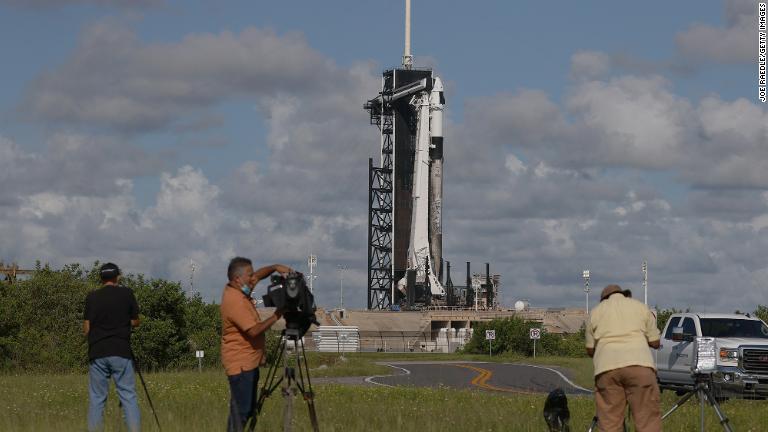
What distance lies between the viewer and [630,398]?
12516 mm

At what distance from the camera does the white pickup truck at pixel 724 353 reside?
1000 inches

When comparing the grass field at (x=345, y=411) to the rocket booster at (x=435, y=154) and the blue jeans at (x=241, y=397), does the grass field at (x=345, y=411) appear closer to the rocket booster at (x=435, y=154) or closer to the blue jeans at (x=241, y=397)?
the blue jeans at (x=241, y=397)

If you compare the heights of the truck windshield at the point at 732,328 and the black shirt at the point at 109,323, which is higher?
the truck windshield at the point at 732,328

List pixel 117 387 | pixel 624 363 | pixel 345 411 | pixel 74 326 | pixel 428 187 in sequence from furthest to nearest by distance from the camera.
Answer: pixel 428 187
pixel 74 326
pixel 345 411
pixel 117 387
pixel 624 363

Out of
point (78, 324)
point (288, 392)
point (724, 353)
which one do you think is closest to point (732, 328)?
point (724, 353)

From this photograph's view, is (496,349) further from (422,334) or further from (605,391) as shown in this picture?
(605,391)

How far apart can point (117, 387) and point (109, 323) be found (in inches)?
29.0

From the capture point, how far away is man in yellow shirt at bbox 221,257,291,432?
12508mm

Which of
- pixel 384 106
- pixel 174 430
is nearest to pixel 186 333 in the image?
pixel 174 430

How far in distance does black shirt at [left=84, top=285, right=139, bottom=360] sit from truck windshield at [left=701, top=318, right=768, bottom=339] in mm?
16431

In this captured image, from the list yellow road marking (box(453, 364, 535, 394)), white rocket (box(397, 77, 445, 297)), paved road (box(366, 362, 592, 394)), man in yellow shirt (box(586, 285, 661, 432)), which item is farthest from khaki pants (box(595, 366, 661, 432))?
white rocket (box(397, 77, 445, 297))

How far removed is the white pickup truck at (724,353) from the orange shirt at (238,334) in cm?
1295

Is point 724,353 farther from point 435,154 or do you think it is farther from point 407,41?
point 407,41

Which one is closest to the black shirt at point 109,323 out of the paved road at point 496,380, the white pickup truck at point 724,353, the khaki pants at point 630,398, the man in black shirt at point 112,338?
the man in black shirt at point 112,338
